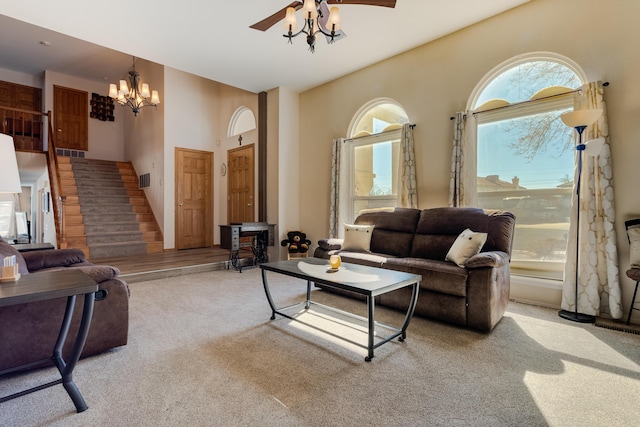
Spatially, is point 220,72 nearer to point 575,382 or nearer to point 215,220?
point 215,220

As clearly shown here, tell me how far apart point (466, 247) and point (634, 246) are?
1.34 metres

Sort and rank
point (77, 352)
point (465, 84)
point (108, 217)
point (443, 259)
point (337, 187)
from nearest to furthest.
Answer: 1. point (77, 352)
2. point (443, 259)
3. point (465, 84)
4. point (337, 187)
5. point (108, 217)

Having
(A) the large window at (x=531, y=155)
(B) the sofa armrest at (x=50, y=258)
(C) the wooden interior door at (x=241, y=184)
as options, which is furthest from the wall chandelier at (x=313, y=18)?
(C) the wooden interior door at (x=241, y=184)

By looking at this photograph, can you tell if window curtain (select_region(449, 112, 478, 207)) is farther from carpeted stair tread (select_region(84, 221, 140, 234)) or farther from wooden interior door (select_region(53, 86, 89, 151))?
wooden interior door (select_region(53, 86, 89, 151))

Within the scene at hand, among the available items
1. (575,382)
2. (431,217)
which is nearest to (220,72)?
(431,217)

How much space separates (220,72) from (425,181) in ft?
12.1

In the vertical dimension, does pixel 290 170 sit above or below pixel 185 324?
above

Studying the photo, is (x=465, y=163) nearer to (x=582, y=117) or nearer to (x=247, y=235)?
(x=582, y=117)

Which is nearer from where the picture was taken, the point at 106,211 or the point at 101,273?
the point at 101,273

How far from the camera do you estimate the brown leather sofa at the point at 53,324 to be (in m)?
1.90

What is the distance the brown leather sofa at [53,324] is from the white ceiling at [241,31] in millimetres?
2709

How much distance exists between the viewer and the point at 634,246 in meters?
2.69

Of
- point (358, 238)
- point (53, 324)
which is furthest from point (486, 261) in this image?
point (53, 324)

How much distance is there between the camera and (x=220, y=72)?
16.8ft
